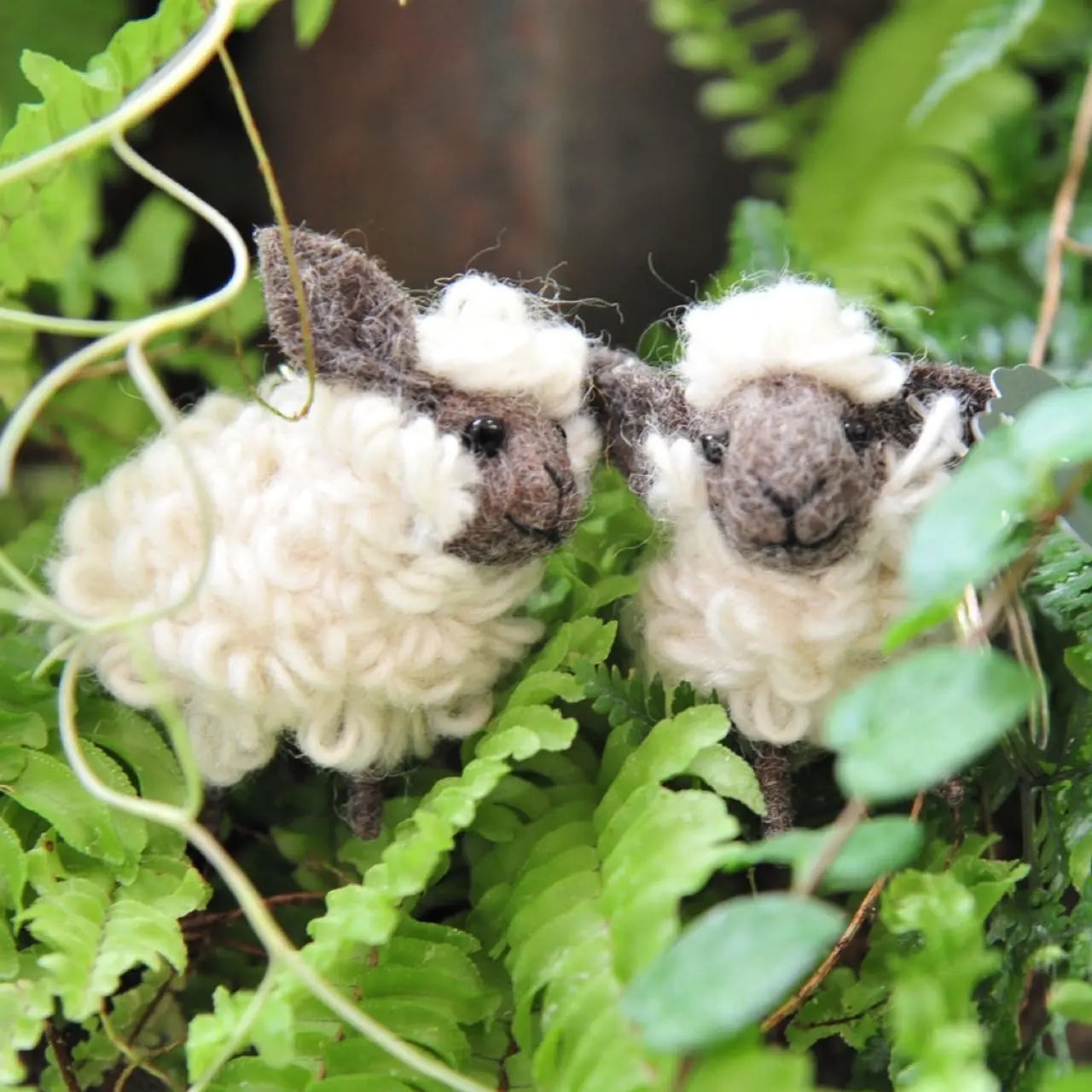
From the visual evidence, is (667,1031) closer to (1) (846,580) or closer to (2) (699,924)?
(2) (699,924)

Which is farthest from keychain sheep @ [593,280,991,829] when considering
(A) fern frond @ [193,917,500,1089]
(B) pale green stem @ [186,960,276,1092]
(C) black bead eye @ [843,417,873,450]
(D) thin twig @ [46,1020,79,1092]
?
(D) thin twig @ [46,1020,79,1092]

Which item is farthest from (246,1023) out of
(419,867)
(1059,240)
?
(1059,240)

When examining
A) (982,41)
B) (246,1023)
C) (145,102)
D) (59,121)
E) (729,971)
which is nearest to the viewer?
(729,971)

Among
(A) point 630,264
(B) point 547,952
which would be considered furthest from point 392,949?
(A) point 630,264

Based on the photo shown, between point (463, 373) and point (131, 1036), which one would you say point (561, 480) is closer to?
point (463, 373)

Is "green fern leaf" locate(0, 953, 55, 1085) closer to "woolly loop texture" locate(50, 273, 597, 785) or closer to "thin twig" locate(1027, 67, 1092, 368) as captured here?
"woolly loop texture" locate(50, 273, 597, 785)

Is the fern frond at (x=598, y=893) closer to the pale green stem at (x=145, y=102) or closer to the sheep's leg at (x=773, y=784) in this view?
the sheep's leg at (x=773, y=784)

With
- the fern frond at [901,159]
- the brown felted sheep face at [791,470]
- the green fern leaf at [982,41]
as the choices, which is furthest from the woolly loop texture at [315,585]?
the fern frond at [901,159]
